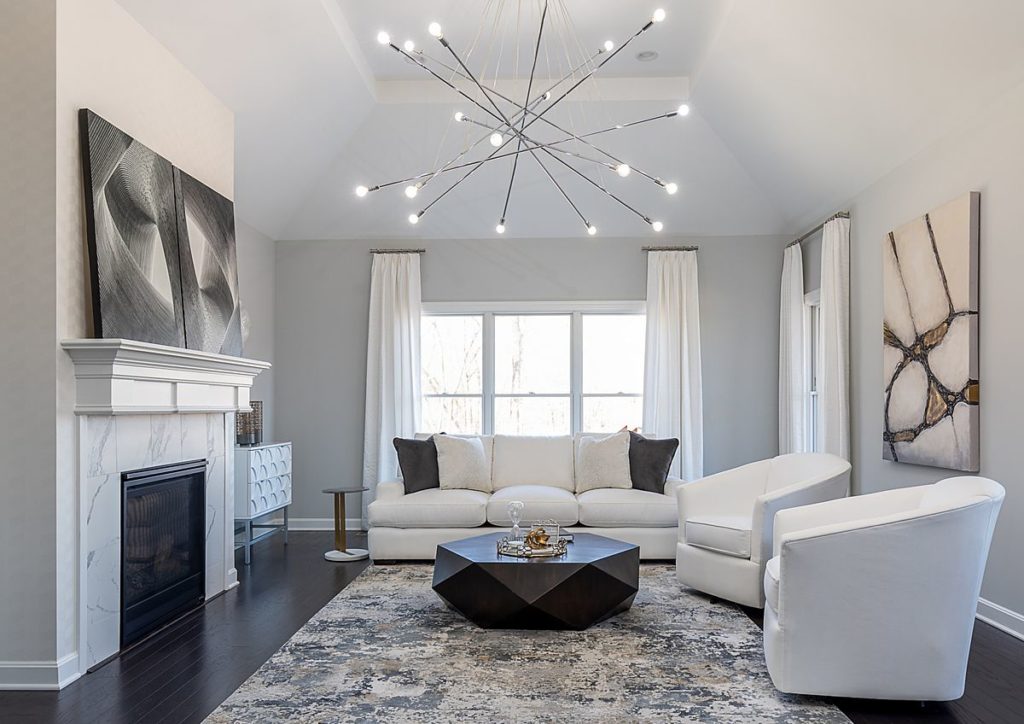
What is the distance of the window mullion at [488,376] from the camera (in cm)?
736

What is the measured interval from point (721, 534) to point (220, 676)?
255 cm

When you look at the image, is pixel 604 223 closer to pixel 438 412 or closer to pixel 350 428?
pixel 438 412

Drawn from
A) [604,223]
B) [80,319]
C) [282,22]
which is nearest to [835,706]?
[80,319]

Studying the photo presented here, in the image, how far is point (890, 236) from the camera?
4914 millimetres

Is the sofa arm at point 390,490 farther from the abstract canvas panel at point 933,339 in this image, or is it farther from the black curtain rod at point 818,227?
the black curtain rod at point 818,227

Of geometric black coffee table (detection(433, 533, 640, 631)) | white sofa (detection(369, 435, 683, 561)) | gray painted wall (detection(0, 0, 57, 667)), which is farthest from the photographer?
white sofa (detection(369, 435, 683, 561))

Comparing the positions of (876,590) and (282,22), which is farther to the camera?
(282,22)

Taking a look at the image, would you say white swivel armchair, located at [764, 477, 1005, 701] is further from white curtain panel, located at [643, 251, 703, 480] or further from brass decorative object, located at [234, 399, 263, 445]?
brass decorative object, located at [234, 399, 263, 445]

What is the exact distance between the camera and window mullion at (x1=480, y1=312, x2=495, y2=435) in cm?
736

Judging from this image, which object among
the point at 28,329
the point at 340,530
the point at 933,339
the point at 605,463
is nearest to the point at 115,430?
the point at 28,329

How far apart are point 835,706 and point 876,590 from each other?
457mm

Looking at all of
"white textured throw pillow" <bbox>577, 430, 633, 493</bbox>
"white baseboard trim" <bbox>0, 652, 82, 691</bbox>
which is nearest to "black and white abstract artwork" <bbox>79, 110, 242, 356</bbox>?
"white baseboard trim" <bbox>0, 652, 82, 691</bbox>

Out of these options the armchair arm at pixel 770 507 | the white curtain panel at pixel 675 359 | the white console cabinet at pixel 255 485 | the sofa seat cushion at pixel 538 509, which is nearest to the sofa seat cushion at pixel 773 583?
the armchair arm at pixel 770 507

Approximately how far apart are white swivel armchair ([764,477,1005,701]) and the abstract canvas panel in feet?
4.13
